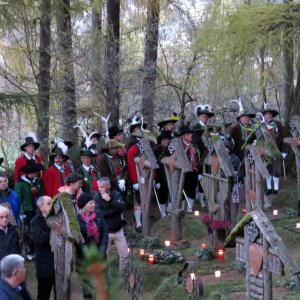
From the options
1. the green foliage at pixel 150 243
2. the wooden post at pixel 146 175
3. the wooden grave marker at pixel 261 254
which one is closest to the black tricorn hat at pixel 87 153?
the wooden post at pixel 146 175

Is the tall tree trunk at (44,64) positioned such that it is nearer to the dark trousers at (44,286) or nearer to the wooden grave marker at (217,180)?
the wooden grave marker at (217,180)

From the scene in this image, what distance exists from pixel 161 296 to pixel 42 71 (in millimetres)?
8452

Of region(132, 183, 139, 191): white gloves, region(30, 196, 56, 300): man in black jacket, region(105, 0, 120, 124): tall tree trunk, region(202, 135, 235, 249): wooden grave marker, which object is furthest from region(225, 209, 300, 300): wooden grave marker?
region(105, 0, 120, 124): tall tree trunk

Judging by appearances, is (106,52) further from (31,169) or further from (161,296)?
(161,296)

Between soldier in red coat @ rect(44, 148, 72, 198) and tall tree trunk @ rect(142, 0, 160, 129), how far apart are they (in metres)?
5.52

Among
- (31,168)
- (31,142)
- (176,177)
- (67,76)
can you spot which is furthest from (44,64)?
(176,177)

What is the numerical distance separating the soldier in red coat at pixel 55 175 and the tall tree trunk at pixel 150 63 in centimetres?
552

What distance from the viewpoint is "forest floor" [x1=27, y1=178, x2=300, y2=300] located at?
282 inches

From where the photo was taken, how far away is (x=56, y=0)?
13.2 meters

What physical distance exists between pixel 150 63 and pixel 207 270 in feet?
27.5

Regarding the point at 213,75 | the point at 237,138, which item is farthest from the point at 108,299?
the point at 213,75

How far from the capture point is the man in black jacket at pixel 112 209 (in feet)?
25.9

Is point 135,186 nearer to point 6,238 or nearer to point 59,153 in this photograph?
point 59,153

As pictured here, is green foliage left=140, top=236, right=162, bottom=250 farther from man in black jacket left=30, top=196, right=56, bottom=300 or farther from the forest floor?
man in black jacket left=30, top=196, right=56, bottom=300
